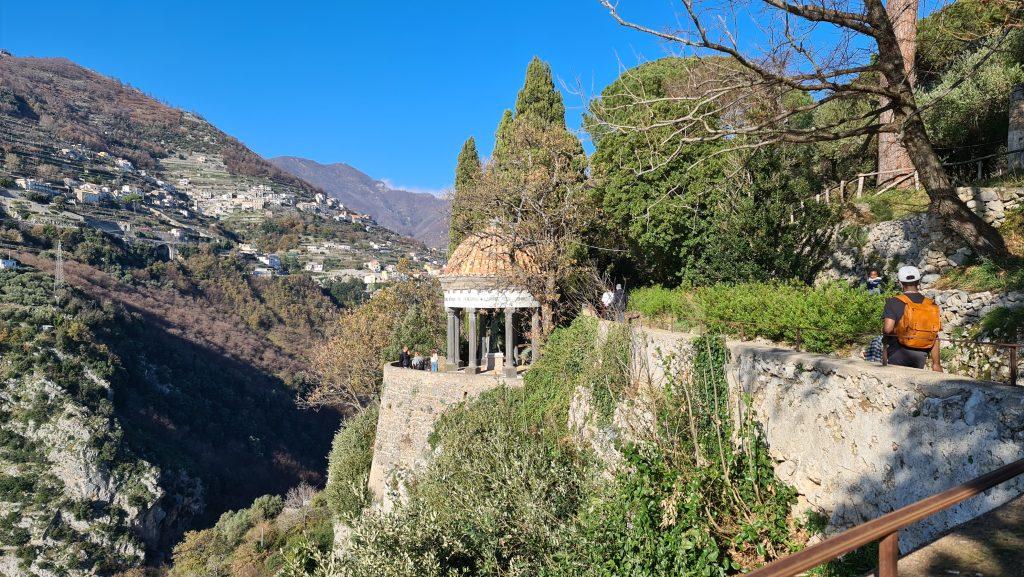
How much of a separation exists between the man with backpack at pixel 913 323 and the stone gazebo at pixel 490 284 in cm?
968

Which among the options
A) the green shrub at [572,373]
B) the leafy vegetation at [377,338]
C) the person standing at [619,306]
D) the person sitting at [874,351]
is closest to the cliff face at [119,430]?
the leafy vegetation at [377,338]

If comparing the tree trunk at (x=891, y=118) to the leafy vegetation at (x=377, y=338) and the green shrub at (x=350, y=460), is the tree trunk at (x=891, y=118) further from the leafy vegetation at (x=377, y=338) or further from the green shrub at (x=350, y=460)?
the leafy vegetation at (x=377, y=338)

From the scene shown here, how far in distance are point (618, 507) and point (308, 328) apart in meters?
62.5

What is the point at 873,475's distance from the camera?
18.0 feet

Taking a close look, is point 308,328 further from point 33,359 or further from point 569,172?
point 569,172

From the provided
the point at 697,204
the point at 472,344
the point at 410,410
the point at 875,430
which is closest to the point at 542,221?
the point at 697,204

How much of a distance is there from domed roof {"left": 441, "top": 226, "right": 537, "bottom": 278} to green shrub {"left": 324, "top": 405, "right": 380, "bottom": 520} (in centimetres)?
781

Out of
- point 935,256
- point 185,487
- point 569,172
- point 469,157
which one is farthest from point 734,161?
point 185,487

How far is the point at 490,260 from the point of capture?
52.2 feet

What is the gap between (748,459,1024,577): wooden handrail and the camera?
5.16 feet

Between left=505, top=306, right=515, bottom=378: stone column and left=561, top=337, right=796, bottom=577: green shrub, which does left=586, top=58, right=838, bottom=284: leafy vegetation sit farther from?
left=505, top=306, right=515, bottom=378: stone column

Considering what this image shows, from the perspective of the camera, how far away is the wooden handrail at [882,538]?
5.16 ft

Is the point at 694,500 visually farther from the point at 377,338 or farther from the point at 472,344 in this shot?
the point at 377,338

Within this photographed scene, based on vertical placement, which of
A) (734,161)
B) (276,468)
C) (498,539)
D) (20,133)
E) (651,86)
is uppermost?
(20,133)
